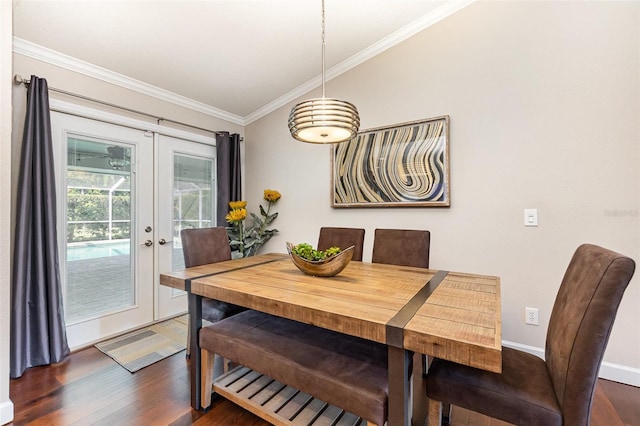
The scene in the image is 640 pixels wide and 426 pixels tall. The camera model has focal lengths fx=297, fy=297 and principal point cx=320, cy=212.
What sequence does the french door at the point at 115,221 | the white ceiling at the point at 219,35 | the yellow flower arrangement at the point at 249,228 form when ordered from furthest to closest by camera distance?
the yellow flower arrangement at the point at 249,228 → the french door at the point at 115,221 → the white ceiling at the point at 219,35

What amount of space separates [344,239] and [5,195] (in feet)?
7.19

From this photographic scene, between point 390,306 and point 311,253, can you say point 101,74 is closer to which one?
point 311,253

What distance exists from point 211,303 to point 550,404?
6.62 ft

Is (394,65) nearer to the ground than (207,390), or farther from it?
farther from it

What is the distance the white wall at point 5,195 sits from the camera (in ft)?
5.32

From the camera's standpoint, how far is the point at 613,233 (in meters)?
2.06

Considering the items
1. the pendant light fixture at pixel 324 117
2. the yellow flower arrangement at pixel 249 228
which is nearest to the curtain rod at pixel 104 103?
the yellow flower arrangement at pixel 249 228

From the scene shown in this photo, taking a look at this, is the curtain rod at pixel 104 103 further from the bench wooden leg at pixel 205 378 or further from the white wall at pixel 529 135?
the bench wooden leg at pixel 205 378

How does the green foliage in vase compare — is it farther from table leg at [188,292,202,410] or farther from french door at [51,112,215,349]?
french door at [51,112,215,349]

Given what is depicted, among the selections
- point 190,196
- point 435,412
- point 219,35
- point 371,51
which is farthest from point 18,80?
point 435,412

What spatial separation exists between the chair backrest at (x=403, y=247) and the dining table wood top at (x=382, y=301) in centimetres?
25

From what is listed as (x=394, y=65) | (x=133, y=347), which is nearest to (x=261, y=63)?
(x=394, y=65)

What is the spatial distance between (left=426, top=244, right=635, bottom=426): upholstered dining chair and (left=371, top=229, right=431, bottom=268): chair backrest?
90cm

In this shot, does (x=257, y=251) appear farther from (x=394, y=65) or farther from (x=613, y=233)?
(x=613, y=233)
